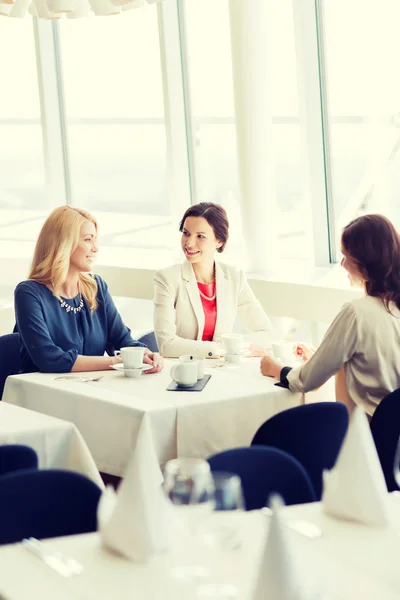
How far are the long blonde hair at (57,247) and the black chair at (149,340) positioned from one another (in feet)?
A: 1.84

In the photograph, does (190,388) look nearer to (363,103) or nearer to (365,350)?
(365,350)

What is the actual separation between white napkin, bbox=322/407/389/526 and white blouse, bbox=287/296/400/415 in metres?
1.08

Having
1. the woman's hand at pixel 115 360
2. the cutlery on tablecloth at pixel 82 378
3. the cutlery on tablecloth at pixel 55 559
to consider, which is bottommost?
the cutlery on tablecloth at pixel 55 559

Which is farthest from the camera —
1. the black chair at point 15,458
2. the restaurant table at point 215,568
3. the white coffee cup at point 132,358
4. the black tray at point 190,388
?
the white coffee cup at point 132,358

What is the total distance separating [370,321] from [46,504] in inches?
59.2

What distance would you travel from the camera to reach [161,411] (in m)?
3.34

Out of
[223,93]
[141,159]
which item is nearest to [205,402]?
[223,93]

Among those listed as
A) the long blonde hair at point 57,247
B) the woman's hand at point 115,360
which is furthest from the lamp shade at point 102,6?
the woman's hand at point 115,360

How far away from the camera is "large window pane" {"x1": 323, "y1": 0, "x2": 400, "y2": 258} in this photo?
543 centimetres

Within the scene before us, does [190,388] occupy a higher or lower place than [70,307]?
lower

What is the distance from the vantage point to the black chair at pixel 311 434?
3068 mm

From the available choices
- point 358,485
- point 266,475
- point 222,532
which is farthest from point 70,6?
point 222,532

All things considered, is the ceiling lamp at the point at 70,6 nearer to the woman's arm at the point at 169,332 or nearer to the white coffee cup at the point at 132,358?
the white coffee cup at the point at 132,358

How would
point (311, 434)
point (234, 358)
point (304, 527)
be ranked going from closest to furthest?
point (304, 527) → point (311, 434) → point (234, 358)
